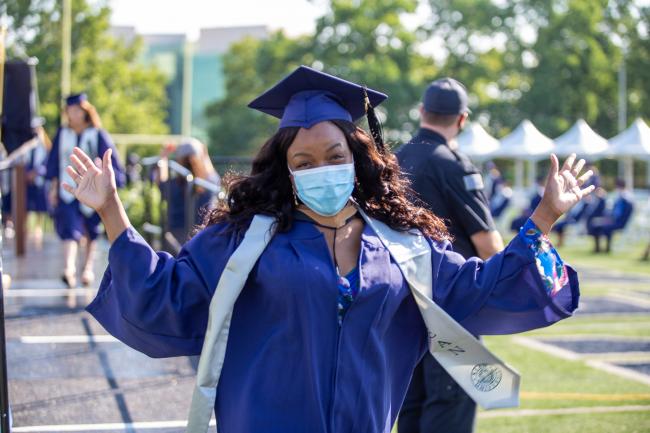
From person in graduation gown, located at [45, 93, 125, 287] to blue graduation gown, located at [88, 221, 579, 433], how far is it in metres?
6.66

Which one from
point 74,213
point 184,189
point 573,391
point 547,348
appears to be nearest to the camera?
point 573,391

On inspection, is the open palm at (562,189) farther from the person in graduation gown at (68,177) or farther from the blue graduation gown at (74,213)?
the blue graduation gown at (74,213)

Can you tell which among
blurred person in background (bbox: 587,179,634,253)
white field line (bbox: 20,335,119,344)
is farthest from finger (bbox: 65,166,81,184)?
blurred person in background (bbox: 587,179,634,253)

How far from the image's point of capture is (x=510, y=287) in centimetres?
297

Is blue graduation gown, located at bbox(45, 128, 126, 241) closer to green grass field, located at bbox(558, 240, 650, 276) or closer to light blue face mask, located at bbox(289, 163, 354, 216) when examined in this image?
light blue face mask, located at bbox(289, 163, 354, 216)

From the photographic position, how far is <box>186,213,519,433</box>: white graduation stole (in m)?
2.66

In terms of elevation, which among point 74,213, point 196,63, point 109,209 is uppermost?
point 196,63

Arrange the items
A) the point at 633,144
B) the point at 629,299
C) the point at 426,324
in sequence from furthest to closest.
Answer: the point at 633,144 < the point at 629,299 < the point at 426,324

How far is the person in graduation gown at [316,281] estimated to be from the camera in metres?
2.67

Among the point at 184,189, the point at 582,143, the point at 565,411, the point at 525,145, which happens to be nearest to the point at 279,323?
the point at 565,411

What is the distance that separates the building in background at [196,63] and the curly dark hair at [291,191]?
7166 cm

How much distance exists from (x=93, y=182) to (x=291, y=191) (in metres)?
0.61

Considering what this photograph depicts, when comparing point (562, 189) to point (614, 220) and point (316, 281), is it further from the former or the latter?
point (614, 220)

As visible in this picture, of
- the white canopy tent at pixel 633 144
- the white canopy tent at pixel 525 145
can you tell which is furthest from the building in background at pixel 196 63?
the white canopy tent at pixel 633 144
